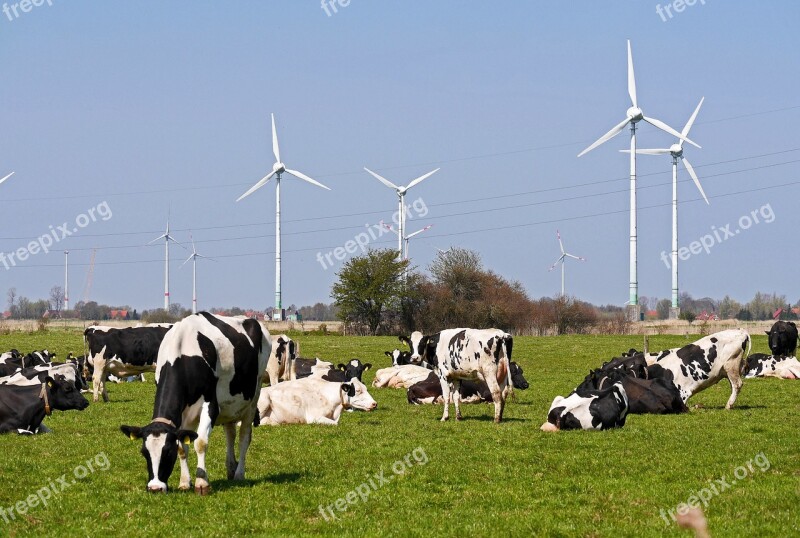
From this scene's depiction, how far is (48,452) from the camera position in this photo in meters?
14.9

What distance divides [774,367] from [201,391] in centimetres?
2539

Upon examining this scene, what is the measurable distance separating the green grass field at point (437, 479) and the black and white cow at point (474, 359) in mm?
621

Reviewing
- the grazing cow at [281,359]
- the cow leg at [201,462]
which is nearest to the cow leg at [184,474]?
the cow leg at [201,462]

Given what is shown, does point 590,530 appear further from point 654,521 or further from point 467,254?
point 467,254

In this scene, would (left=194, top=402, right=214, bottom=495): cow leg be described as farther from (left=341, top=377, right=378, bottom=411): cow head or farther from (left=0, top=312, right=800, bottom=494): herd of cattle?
(left=341, top=377, right=378, bottom=411): cow head

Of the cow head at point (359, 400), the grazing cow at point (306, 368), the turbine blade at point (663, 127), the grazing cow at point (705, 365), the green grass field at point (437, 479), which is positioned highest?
the turbine blade at point (663, 127)

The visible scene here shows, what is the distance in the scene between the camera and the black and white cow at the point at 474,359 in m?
19.7

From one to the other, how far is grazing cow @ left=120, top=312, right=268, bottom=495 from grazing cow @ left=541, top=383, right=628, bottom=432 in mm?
6435

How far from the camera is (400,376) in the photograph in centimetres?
2944

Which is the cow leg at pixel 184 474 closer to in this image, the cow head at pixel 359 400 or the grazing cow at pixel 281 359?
the cow head at pixel 359 400

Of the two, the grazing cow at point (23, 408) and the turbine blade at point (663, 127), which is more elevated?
the turbine blade at point (663, 127)

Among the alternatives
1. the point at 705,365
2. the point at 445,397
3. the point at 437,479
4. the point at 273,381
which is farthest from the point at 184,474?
the point at 273,381

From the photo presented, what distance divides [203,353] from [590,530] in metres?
4.60

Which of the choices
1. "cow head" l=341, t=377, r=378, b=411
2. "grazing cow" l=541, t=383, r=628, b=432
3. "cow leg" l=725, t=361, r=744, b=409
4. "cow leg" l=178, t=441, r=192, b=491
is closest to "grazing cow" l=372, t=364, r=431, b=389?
"cow head" l=341, t=377, r=378, b=411
